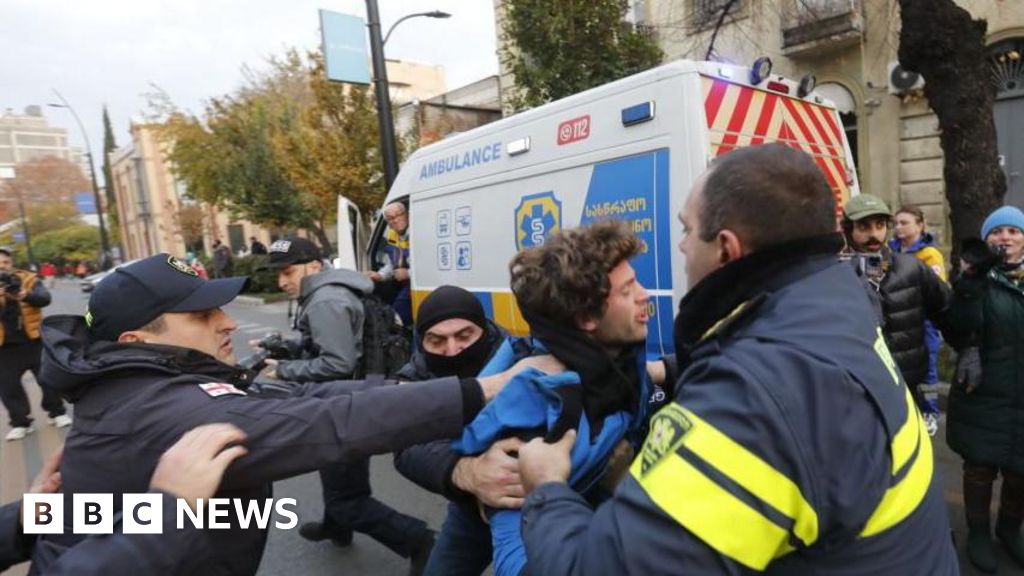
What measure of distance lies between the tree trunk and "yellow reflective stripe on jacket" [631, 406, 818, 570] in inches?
224

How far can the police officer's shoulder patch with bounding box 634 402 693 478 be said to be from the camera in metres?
0.94

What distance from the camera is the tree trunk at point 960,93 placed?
17.0 ft

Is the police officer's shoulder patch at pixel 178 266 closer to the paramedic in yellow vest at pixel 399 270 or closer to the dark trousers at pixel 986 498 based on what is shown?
the dark trousers at pixel 986 498

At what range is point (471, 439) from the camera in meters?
1.48

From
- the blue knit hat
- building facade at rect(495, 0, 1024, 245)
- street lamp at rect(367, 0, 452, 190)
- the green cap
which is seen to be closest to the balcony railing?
building facade at rect(495, 0, 1024, 245)

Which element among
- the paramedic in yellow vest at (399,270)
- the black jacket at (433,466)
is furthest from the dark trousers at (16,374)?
the black jacket at (433,466)

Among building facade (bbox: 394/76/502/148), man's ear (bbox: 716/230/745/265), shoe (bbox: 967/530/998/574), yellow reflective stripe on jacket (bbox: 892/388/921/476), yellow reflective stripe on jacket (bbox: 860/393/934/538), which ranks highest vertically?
building facade (bbox: 394/76/502/148)

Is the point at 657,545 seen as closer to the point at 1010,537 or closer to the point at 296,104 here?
the point at 1010,537

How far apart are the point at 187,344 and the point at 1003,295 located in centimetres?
320

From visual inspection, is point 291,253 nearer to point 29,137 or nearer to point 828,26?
point 828,26

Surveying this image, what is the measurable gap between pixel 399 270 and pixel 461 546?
3703 mm

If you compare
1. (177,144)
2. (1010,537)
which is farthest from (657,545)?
(177,144)

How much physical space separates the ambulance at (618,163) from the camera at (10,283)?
3816mm

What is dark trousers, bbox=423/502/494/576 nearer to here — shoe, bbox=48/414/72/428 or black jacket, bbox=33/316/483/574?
black jacket, bbox=33/316/483/574
